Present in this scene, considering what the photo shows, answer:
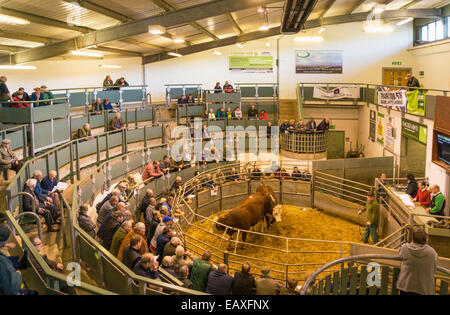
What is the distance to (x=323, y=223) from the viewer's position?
13953mm

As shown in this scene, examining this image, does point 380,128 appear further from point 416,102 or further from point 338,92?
point 416,102

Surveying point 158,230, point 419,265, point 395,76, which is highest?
point 395,76

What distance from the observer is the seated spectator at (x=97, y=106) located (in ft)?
55.0

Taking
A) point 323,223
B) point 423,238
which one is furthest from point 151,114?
point 423,238

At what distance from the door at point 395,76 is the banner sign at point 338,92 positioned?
3600mm

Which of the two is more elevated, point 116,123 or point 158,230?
point 116,123

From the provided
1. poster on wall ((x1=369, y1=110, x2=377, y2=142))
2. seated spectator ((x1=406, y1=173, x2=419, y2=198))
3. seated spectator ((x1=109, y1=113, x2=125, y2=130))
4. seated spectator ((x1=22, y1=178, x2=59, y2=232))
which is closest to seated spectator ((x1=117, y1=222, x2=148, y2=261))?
seated spectator ((x1=22, y1=178, x2=59, y2=232))

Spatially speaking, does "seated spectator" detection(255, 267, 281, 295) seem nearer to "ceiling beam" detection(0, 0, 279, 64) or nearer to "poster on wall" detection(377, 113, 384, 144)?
"ceiling beam" detection(0, 0, 279, 64)

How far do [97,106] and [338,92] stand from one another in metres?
13.7

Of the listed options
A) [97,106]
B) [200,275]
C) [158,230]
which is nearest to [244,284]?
[200,275]

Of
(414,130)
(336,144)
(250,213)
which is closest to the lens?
(250,213)

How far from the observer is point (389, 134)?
1802cm

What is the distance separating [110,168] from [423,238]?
9.00 metres

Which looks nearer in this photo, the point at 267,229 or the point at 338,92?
the point at 267,229
